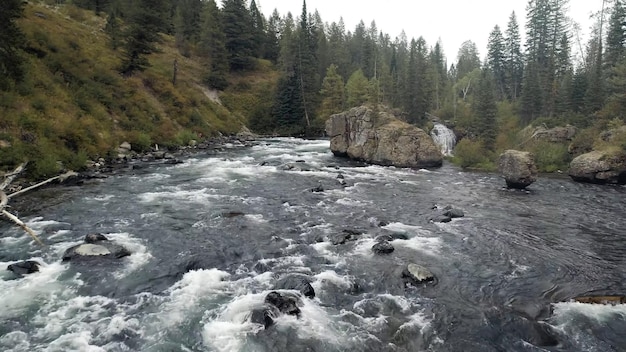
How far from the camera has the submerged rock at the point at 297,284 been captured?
476 inches

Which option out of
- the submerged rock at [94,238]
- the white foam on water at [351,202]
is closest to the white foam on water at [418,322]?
the submerged rock at [94,238]

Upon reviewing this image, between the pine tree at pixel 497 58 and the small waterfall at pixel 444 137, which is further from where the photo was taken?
the pine tree at pixel 497 58

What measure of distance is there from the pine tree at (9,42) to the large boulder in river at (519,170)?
3951cm

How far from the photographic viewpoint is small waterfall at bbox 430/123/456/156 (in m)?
57.1

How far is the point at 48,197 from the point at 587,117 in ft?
186

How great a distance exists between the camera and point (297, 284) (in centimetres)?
1251

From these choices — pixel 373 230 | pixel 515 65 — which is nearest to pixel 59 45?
pixel 373 230

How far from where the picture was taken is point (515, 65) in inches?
3622

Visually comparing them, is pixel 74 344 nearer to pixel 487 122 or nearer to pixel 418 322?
pixel 418 322

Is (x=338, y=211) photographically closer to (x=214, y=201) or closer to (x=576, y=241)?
(x=214, y=201)

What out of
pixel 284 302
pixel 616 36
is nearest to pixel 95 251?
pixel 284 302

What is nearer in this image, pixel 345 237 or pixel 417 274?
pixel 417 274

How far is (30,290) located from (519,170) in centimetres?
3099

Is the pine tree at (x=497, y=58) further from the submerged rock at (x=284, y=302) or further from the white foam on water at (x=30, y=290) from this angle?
the white foam on water at (x=30, y=290)
